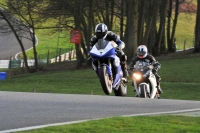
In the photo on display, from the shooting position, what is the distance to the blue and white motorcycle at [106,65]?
15.3 metres

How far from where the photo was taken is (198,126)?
31.4 ft

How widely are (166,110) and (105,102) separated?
182cm

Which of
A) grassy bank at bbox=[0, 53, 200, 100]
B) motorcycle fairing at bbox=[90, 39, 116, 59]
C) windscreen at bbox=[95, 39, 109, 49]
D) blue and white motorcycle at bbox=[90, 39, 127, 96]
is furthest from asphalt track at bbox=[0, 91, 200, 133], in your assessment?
grassy bank at bbox=[0, 53, 200, 100]

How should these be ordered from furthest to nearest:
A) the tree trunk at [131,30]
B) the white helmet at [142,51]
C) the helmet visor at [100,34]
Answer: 1. the tree trunk at [131,30]
2. the white helmet at [142,51]
3. the helmet visor at [100,34]

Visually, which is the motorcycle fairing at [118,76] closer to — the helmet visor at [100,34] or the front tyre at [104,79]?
the front tyre at [104,79]

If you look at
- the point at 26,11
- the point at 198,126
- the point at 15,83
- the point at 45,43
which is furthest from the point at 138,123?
the point at 45,43

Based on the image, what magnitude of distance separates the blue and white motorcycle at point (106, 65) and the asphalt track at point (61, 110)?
1.33 meters

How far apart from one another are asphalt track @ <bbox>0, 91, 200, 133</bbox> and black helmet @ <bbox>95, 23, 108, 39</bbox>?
190 cm

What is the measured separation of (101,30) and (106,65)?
36.7 inches

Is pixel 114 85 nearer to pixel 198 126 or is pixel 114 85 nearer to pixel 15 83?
pixel 198 126

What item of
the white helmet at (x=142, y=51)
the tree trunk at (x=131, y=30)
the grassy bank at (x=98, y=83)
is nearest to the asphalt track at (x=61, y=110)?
the white helmet at (x=142, y=51)

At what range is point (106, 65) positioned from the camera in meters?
15.6

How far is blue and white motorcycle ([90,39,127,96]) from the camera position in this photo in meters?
15.3

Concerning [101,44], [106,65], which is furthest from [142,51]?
[101,44]
